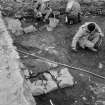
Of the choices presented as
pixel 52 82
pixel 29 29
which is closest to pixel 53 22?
pixel 29 29

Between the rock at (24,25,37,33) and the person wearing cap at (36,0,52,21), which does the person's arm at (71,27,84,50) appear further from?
the person wearing cap at (36,0,52,21)

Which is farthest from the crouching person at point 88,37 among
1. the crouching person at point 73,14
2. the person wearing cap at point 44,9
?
the person wearing cap at point 44,9

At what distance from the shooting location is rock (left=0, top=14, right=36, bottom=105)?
10.0 feet

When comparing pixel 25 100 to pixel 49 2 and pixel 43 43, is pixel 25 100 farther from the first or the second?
pixel 49 2

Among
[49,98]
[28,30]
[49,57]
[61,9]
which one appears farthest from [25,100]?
[61,9]

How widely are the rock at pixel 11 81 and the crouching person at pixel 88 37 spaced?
8.71ft

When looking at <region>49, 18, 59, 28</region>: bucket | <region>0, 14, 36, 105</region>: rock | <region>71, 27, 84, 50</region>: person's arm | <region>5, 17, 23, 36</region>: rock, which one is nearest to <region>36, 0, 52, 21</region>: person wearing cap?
<region>49, 18, 59, 28</region>: bucket

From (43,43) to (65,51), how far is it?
0.66 m

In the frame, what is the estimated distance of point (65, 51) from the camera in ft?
20.8

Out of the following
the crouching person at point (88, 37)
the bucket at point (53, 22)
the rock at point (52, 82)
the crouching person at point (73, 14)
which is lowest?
the rock at point (52, 82)

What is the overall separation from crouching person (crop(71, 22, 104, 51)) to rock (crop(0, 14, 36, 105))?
266cm

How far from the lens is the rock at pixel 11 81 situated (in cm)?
305

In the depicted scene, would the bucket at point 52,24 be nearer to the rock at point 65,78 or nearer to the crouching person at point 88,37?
the crouching person at point 88,37

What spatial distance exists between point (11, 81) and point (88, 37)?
138 inches
